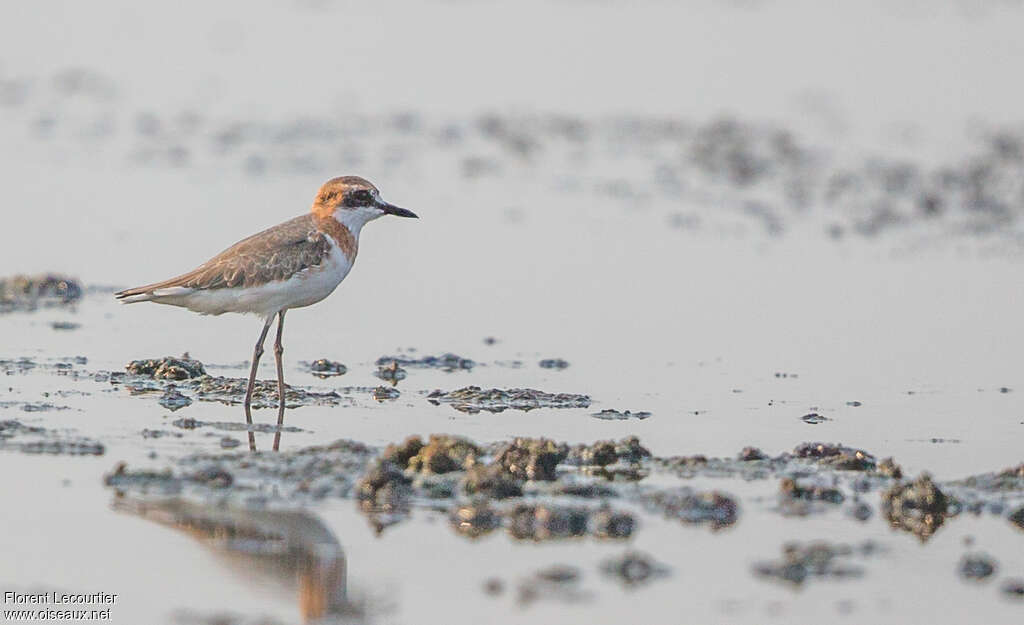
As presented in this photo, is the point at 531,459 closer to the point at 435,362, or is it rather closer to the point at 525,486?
the point at 525,486

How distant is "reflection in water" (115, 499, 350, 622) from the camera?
22.6 feet

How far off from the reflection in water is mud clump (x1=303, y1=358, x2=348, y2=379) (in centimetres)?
339

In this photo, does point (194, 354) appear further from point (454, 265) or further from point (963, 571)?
point (963, 571)

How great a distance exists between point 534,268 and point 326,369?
157 inches

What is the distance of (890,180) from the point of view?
18.9 m

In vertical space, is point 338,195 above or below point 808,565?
above

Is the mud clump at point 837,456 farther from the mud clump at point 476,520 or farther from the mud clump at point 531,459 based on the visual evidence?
the mud clump at point 476,520

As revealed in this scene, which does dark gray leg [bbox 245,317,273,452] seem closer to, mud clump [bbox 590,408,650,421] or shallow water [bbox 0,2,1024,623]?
shallow water [bbox 0,2,1024,623]

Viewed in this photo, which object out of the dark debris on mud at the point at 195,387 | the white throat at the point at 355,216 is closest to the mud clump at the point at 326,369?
the dark debris on mud at the point at 195,387

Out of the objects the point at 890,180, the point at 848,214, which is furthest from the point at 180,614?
the point at 890,180

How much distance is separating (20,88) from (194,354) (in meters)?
12.7

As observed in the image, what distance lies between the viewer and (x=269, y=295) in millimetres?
10211

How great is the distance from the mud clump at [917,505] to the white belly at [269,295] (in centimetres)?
378

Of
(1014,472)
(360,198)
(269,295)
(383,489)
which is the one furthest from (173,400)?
(1014,472)
